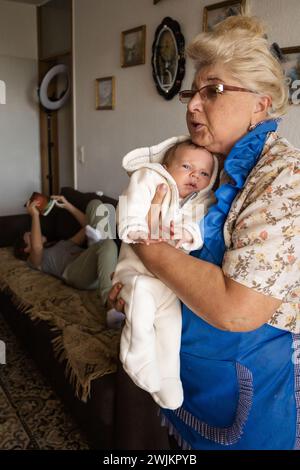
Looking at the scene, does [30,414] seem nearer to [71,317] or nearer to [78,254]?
[71,317]

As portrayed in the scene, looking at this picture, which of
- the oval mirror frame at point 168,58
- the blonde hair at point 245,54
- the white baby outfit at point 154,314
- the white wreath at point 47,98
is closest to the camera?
the blonde hair at point 245,54

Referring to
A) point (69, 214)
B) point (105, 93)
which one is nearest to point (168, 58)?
point (105, 93)

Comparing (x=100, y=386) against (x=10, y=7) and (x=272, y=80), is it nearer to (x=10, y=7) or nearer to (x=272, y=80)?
(x=272, y=80)

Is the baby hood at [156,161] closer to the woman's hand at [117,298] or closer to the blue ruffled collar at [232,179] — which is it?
the blue ruffled collar at [232,179]

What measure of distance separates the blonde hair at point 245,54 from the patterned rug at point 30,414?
68.6 inches

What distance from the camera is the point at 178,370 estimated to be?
3.37ft

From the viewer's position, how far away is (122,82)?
312 centimetres

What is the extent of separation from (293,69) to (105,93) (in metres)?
1.85

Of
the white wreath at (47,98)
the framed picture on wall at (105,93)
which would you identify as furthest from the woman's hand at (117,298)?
the white wreath at (47,98)

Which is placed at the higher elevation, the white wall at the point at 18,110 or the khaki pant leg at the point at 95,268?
the white wall at the point at 18,110

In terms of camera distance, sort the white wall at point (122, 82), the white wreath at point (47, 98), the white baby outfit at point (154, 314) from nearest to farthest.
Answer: the white baby outfit at point (154, 314) < the white wall at point (122, 82) < the white wreath at point (47, 98)

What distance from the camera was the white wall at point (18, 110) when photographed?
461 centimetres

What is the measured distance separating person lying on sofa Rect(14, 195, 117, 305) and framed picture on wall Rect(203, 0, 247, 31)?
4.74 ft
